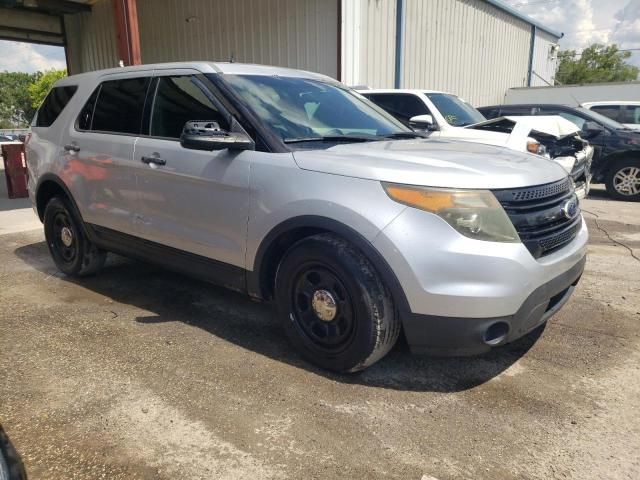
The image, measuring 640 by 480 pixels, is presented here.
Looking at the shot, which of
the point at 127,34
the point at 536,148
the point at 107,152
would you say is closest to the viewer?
the point at 107,152

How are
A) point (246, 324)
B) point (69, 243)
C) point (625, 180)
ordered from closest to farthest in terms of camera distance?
point (246, 324) → point (69, 243) → point (625, 180)

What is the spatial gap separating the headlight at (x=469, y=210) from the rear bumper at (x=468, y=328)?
0.37m

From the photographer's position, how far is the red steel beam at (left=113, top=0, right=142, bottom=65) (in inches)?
308

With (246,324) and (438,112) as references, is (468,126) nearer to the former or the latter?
(438,112)

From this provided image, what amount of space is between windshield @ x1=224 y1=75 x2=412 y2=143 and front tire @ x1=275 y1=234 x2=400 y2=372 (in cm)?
78

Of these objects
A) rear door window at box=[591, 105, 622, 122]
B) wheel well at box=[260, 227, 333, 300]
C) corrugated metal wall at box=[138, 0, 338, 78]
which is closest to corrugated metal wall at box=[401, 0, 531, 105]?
corrugated metal wall at box=[138, 0, 338, 78]

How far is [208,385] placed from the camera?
2871 millimetres

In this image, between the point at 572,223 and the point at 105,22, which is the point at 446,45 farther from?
Answer: the point at 572,223

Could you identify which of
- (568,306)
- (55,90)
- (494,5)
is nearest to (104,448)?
(568,306)

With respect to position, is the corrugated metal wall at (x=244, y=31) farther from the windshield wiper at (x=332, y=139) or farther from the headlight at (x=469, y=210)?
the headlight at (x=469, y=210)

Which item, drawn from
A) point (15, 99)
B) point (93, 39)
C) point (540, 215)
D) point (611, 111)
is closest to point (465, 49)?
point (611, 111)

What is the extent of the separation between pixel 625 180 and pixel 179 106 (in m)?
8.42

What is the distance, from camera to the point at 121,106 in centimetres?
405

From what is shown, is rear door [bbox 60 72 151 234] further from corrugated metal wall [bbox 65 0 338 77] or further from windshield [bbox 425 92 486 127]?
corrugated metal wall [bbox 65 0 338 77]
